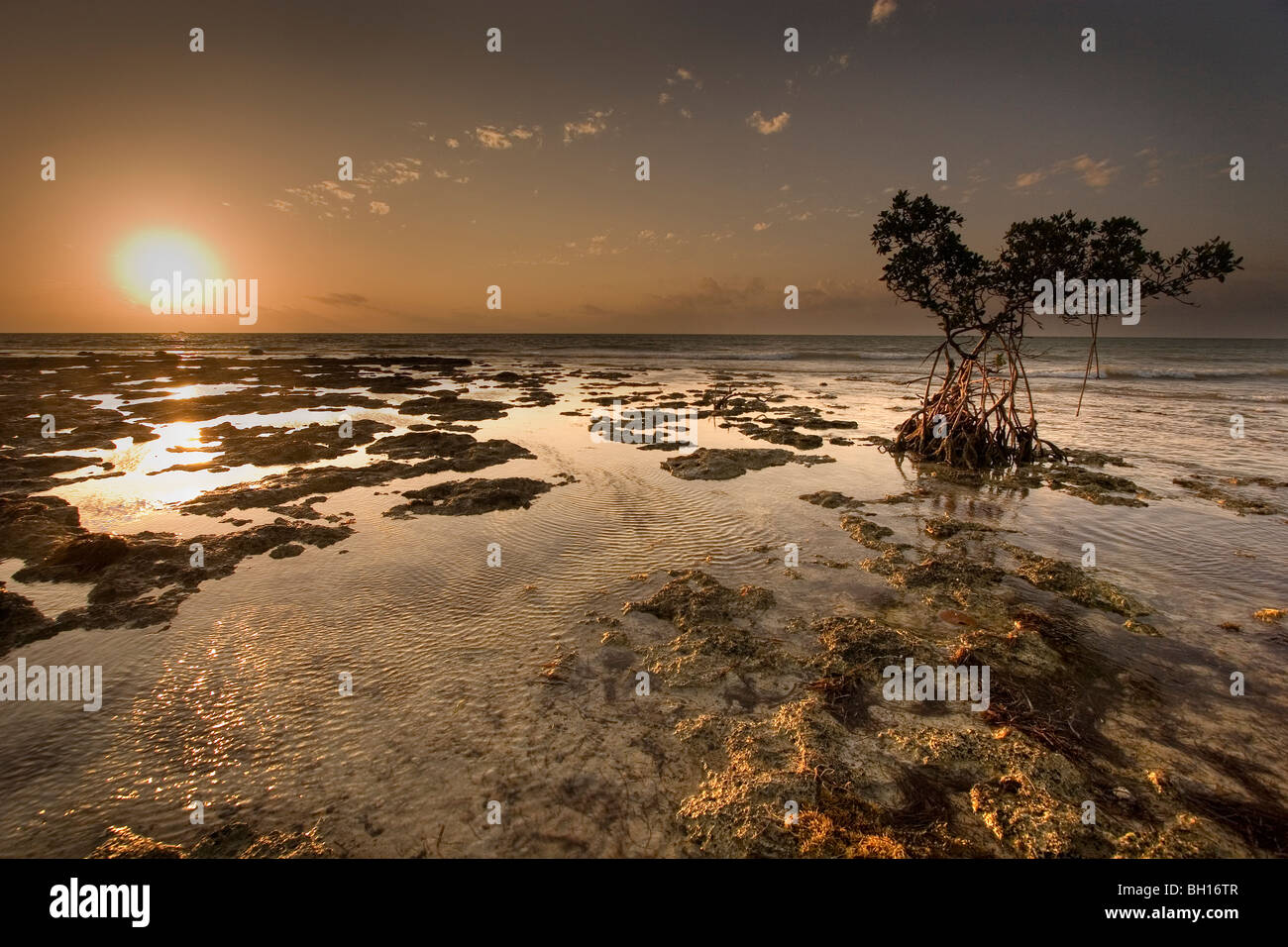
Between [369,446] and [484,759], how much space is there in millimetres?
15254

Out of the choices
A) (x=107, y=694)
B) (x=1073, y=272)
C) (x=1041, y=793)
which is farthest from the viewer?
(x=1073, y=272)

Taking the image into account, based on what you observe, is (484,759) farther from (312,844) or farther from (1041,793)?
(1041,793)

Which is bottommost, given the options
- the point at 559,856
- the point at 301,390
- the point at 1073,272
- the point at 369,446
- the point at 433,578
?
the point at 559,856

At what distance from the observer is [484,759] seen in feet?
15.5

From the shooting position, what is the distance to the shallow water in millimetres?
4219

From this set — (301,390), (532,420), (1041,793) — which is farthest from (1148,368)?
(301,390)

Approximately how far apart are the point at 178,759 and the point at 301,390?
1264 inches

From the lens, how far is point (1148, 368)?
186 ft

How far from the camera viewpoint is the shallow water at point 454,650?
13.8ft

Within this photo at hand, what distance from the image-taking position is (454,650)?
644 centimetres

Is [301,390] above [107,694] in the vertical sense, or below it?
above

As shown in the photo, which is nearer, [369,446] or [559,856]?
[559,856]
